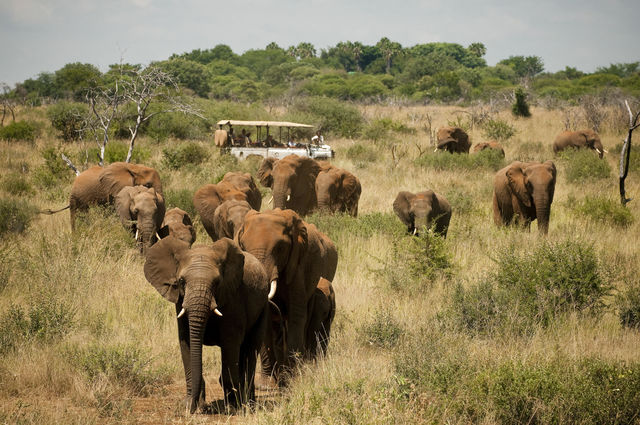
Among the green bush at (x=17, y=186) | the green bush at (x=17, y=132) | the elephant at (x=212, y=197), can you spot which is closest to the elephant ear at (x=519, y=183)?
the elephant at (x=212, y=197)

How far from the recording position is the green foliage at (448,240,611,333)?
A: 8320mm

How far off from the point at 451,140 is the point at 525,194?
13915mm

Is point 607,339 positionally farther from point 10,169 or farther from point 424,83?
point 424,83

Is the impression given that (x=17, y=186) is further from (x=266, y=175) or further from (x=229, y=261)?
(x=229, y=261)

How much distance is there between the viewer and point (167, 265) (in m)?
5.70

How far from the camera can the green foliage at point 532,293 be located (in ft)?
27.3

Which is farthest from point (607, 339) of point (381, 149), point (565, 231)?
point (381, 149)

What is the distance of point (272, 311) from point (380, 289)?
3534 millimetres

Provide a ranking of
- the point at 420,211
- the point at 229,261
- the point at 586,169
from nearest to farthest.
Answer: the point at 229,261 → the point at 420,211 → the point at 586,169

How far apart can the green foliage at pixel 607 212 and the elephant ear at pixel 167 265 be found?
12.0 m

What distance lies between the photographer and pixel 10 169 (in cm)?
2264

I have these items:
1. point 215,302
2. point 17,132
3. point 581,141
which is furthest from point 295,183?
point 17,132

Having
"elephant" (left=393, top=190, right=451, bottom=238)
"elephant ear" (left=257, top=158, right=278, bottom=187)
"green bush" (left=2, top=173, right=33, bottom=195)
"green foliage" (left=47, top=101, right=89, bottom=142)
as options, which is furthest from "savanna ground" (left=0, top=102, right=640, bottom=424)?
"green foliage" (left=47, top=101, right=89, bottom=142)

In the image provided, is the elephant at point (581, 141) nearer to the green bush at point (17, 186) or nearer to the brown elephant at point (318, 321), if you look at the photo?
the green bush at point (17, 186)
